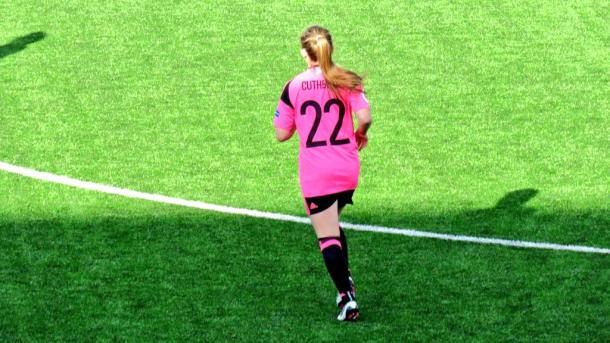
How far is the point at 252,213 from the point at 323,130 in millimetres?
3417

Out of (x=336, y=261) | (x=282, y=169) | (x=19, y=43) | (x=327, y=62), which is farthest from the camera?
(x=19, y=43)

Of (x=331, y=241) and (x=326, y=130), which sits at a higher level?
(x=326, y=130)

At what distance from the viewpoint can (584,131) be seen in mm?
14922

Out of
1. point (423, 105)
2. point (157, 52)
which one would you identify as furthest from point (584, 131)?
point (157, 52)

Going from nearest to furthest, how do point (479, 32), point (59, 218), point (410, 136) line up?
1. point (59, 218)
2. point (410, 136)
3. point (479, 32)

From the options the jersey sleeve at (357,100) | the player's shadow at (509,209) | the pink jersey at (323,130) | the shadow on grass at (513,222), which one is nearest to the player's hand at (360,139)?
the pink jersey at (323,130)

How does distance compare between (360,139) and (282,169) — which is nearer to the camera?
(360,139)

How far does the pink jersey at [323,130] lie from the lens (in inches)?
355

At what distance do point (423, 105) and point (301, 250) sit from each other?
4.95m

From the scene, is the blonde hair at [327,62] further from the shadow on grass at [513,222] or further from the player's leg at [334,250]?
the shadow on grass at [513,222]

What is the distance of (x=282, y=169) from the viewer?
1384cm

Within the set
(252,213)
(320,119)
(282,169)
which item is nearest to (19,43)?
Answer: (282,169)

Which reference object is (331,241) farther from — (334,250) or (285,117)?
(285,117)

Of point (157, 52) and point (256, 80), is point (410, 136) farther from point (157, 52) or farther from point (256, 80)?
point (157, 52)
